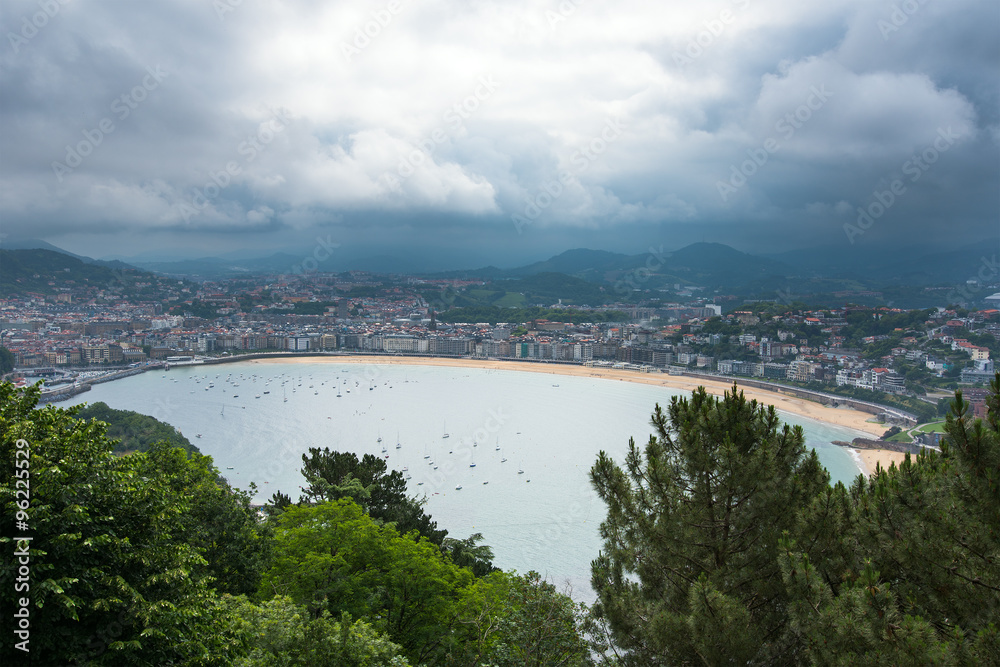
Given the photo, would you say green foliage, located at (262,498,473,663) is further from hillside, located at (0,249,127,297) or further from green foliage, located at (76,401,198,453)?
hillside, located at (0,249,127,297)

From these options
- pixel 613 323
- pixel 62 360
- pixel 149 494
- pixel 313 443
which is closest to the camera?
pixel 149 494

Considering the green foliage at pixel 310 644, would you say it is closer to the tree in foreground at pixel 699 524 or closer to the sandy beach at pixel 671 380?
the tree in foreground at pixel 699 524

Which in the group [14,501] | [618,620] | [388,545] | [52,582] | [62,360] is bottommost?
[62,360]

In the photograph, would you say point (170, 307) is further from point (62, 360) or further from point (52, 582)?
point (52, 582)

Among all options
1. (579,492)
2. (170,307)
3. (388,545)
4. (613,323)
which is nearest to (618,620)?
(388,545)

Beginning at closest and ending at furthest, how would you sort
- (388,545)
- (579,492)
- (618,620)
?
(618,620)
(388,545)
(579,492)

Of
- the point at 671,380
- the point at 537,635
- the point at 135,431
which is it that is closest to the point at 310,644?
the point at 537,635

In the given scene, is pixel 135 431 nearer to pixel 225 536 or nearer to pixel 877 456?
pixel 225 536

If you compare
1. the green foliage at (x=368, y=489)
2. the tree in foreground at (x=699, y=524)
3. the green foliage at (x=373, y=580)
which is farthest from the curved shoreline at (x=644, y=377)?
the tree in foreground at (x=699, y=524)
